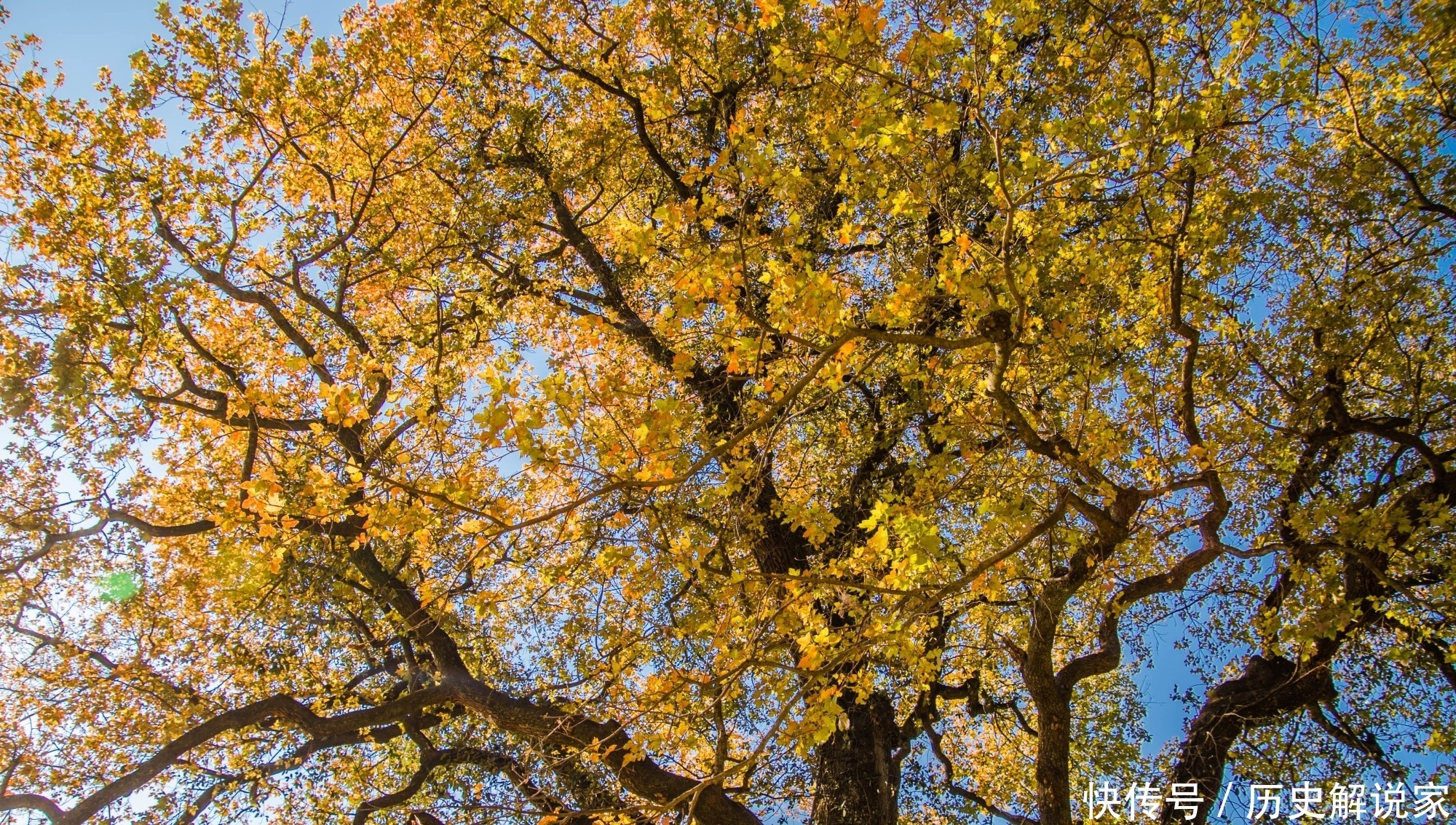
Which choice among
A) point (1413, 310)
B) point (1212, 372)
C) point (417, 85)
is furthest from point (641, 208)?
point (1413, 310)

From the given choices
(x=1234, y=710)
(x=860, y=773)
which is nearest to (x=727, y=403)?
(x=860, y=773)

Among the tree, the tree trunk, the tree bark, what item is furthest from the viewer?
the tree bark

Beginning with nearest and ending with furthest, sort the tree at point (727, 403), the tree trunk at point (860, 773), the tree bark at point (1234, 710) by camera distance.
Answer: the tree at point (727, 403) → the tree trunk at point (860, 773) → the tree bark at point (1234, 710)

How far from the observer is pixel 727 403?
25.8ft

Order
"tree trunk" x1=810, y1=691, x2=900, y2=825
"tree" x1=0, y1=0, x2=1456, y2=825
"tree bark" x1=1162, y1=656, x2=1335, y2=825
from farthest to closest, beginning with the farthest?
"tree bark" x1=1162, y1=656, x2=1335, y2=825 < "tree trunk" x1=810, y1=691, x2=900, y2=825 < "tree" x1=0, y1=0, x2=1456, y2=825

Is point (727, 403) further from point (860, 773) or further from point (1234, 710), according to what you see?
point (1234, 710)

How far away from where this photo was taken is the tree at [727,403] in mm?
4539

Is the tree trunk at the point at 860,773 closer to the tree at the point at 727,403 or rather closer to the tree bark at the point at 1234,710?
the tree at the point at 727,403

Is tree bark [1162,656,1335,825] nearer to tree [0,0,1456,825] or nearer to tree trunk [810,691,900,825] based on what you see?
tree [0,0,1456,825]

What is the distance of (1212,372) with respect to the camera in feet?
23.6

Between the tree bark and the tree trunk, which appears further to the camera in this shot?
the tree bark

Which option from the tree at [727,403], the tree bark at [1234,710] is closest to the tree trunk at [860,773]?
the tree at [727,403]

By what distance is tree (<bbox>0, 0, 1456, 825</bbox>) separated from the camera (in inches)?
179

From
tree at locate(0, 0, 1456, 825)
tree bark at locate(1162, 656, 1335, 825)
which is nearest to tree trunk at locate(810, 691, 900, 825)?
tree at locate(0, 0, 1456, 825)
